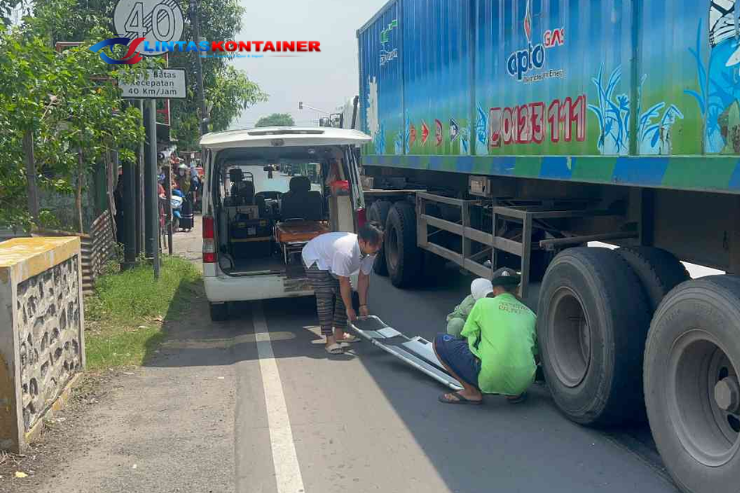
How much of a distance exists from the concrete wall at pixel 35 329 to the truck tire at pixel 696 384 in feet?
11.9

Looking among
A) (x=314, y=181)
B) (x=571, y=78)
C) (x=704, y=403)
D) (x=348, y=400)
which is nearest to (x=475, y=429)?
(x=348, y=400)

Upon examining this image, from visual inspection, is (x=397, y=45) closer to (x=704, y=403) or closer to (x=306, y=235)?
(x=306, y=235)

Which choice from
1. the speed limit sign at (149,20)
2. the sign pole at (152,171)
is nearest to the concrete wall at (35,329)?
the sign pole at (152,171)

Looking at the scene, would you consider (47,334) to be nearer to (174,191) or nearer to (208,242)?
(208,242)

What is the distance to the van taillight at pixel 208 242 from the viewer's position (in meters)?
8.15

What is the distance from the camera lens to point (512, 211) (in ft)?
20.8

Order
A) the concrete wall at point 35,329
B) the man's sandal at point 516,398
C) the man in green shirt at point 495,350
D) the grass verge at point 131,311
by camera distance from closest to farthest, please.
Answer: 1. the concrete wall at point 35,329
2. the man in green shirt at point 495,350
3. the man's sandal at point 516,398
4. the grass verge at point 131,311

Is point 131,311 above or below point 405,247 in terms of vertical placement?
below

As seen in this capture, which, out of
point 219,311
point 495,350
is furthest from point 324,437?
point 219,311

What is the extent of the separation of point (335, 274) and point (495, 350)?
2.21 m

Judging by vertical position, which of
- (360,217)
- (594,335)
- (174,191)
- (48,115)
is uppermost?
(48,115)

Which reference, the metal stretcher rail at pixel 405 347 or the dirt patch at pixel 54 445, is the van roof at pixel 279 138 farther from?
the dirt patch at pixel 54 445

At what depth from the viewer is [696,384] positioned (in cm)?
405

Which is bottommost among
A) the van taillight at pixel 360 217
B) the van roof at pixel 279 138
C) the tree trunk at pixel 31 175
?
the van taillight at pixel 360 217
